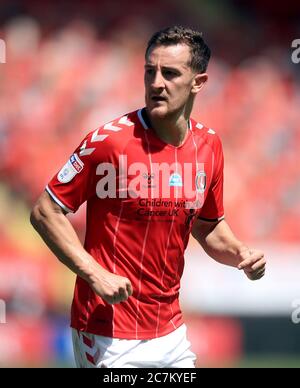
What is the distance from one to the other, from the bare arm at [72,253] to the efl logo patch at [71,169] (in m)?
0.11

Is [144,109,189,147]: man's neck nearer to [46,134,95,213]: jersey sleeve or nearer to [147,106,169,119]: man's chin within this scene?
[147,106,169,119]: man's chin

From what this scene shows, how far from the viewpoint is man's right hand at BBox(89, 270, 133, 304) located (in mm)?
3994

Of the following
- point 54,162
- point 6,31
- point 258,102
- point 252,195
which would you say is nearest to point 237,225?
point 252,195

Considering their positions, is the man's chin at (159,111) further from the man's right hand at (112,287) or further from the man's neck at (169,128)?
the man's right hand at (112,287)

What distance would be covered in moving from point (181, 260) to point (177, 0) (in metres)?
5.62

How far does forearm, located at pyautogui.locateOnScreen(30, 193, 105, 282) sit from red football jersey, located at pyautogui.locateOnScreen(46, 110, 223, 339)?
0.08 metres

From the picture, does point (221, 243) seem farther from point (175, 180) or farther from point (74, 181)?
point (74, 181)

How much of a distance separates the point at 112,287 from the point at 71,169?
60 centimetres

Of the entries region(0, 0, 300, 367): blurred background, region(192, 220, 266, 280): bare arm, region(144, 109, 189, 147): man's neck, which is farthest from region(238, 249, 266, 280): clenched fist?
region(0, 0, 300, 367): blurred background

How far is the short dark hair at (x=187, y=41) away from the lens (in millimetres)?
4414

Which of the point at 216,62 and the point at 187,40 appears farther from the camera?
the point at 216,62
